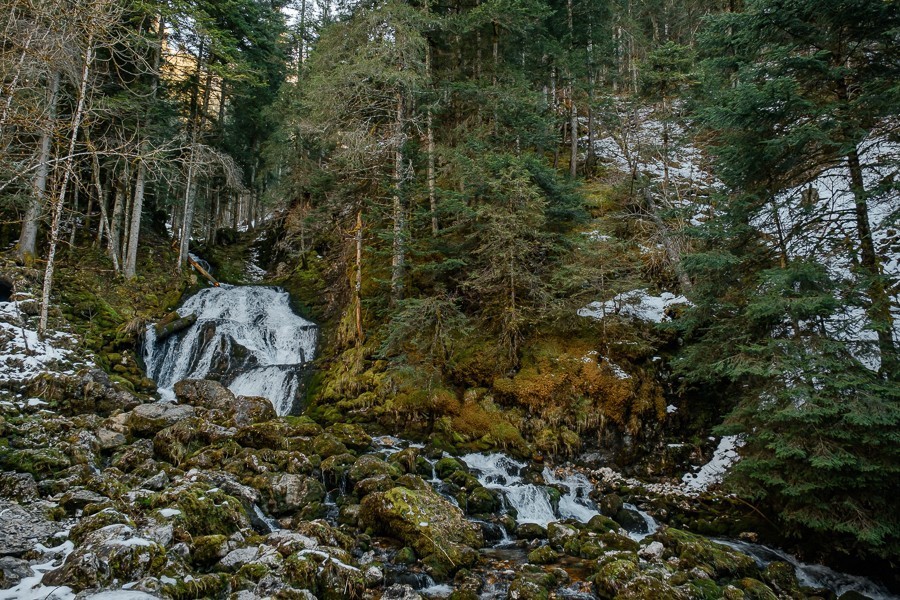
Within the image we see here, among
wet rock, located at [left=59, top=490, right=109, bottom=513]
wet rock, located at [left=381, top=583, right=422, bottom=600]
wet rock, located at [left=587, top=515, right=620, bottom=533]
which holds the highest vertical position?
wet rock, located at [left=59, top=490, right=109, bottom=513]

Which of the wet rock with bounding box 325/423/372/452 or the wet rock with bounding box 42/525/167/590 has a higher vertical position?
the wet rock with bounding box 325/423/372/452

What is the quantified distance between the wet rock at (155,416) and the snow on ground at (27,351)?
2876 mm

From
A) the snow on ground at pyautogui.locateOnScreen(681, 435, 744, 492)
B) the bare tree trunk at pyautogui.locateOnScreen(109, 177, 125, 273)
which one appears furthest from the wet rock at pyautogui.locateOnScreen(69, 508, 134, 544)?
the bare tree trunk at pyautogui.locateOnScreen(109, 177, 125, 273)

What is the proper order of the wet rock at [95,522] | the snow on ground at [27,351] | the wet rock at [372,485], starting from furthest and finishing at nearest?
the snow on ground at [27,351], the wet rock at [372,485], the wet rock at [95,522]

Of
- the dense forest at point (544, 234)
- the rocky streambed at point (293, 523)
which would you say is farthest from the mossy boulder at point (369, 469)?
the dense forest at point (544, 234)

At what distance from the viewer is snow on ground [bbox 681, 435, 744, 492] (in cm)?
976

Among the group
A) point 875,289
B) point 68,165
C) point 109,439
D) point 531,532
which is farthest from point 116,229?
point 875,289

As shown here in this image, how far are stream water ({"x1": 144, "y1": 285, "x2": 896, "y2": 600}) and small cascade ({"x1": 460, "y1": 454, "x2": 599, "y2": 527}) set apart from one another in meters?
0.02

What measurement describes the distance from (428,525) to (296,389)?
352 inches

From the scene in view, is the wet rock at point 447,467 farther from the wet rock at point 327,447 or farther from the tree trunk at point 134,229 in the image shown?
the tree trunk at point 134,229

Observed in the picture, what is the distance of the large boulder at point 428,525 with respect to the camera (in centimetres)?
709

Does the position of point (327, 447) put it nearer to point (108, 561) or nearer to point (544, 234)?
point (108, 561)

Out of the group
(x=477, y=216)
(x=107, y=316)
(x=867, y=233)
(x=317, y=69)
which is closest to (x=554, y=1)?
(x=317, y=69)

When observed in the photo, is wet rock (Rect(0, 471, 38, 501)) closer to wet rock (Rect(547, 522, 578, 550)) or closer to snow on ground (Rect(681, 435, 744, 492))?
wet rock (Rect(547, 522, 578, 550))
